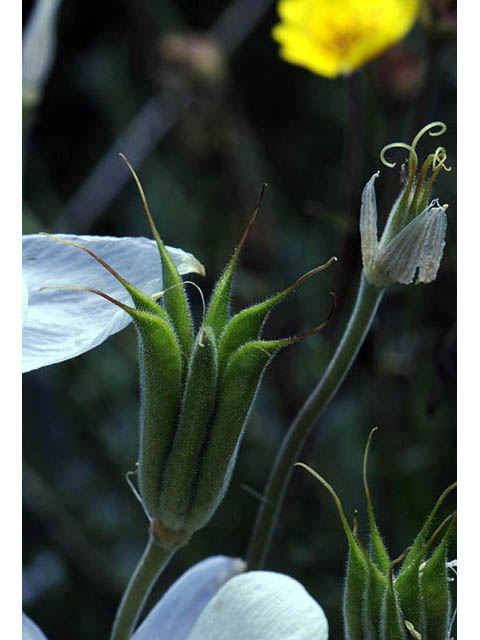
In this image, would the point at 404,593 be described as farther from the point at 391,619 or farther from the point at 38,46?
the point at 38,46

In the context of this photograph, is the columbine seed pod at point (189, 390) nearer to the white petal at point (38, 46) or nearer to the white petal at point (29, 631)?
the white petal at point (29, 631)

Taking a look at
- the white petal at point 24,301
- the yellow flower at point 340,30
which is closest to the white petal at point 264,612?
the white petal at point 24,301

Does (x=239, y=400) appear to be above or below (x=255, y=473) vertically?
above

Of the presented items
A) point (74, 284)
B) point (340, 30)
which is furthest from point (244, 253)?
point (74, 284)

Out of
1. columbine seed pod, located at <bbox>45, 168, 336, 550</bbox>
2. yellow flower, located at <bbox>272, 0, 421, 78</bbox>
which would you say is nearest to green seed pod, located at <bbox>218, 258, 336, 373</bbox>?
columbine seed pod, located at <bbox>45, 168, 336, 550</bbox>
